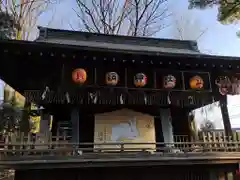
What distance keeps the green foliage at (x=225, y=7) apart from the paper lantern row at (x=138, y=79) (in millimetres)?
5444

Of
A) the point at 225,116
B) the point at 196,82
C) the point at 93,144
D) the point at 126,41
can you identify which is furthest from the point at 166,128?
the point at 126,41

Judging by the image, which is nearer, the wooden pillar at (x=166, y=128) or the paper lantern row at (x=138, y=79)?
the paper lantern row at (x=138, y=79)

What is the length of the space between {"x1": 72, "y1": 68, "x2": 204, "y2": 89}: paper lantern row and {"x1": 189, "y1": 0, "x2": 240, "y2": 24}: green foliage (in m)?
5.44

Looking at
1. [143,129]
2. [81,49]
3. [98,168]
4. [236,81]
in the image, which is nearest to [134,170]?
[98,168]

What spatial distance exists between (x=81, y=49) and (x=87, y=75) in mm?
1020

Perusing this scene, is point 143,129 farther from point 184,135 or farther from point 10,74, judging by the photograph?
point 10,74

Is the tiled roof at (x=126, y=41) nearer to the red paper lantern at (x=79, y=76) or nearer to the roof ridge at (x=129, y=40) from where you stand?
the roof ridge at (x=129, y=40)

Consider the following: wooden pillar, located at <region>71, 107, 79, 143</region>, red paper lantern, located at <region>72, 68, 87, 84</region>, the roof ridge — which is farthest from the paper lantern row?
the roof ridge

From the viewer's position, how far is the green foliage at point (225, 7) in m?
10.8

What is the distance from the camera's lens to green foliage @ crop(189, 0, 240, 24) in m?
10.8

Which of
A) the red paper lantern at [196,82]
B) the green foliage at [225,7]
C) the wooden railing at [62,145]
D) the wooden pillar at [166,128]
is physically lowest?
the wooden railing at [62,145]

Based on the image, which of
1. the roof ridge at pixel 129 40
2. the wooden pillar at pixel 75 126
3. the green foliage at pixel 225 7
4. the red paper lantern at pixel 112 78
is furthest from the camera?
the green foliage at pixel 225 7

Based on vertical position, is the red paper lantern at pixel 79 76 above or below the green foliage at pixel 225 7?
below

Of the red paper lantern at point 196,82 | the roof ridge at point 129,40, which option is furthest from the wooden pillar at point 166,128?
the roof ridge at point 129,40
